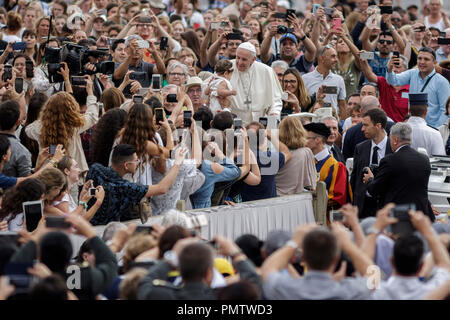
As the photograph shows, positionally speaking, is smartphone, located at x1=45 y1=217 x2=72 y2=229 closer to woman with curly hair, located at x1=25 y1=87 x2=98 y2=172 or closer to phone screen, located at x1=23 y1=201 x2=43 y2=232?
phone screen, located at x1=23 y1=201 x2=43 y2=232

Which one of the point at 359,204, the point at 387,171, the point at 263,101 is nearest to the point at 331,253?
the point at 387,171

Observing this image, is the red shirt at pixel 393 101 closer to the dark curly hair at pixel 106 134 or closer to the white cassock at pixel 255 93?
the white cassock at pixel 255 93

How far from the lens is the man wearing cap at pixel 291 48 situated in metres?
12.8

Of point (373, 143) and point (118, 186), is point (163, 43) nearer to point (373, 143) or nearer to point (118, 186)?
point (373, 143)

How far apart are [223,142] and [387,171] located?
5.30 feet

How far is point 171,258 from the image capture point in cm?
531

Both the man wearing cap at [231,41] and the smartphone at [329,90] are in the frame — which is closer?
the smartphone at [329,90]

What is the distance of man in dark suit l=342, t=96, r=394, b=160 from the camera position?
411 inches

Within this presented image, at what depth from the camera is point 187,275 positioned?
16.1 feet

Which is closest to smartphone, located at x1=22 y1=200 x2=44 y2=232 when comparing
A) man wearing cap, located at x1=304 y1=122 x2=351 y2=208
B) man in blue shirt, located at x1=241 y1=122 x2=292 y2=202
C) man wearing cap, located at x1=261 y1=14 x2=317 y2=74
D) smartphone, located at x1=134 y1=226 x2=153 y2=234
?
→ smartphone, located at x1=134 y1=226 x2=153 y2=234

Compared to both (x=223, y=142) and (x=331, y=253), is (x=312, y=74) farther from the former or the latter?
(x=331, y=253)

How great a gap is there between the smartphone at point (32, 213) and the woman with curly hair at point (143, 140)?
1.27 meters

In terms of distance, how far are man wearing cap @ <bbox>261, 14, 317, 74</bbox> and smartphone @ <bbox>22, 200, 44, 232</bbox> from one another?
6.51 metres

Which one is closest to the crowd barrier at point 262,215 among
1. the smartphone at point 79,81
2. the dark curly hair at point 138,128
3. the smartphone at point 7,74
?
the dark curly hair at point 138,128
